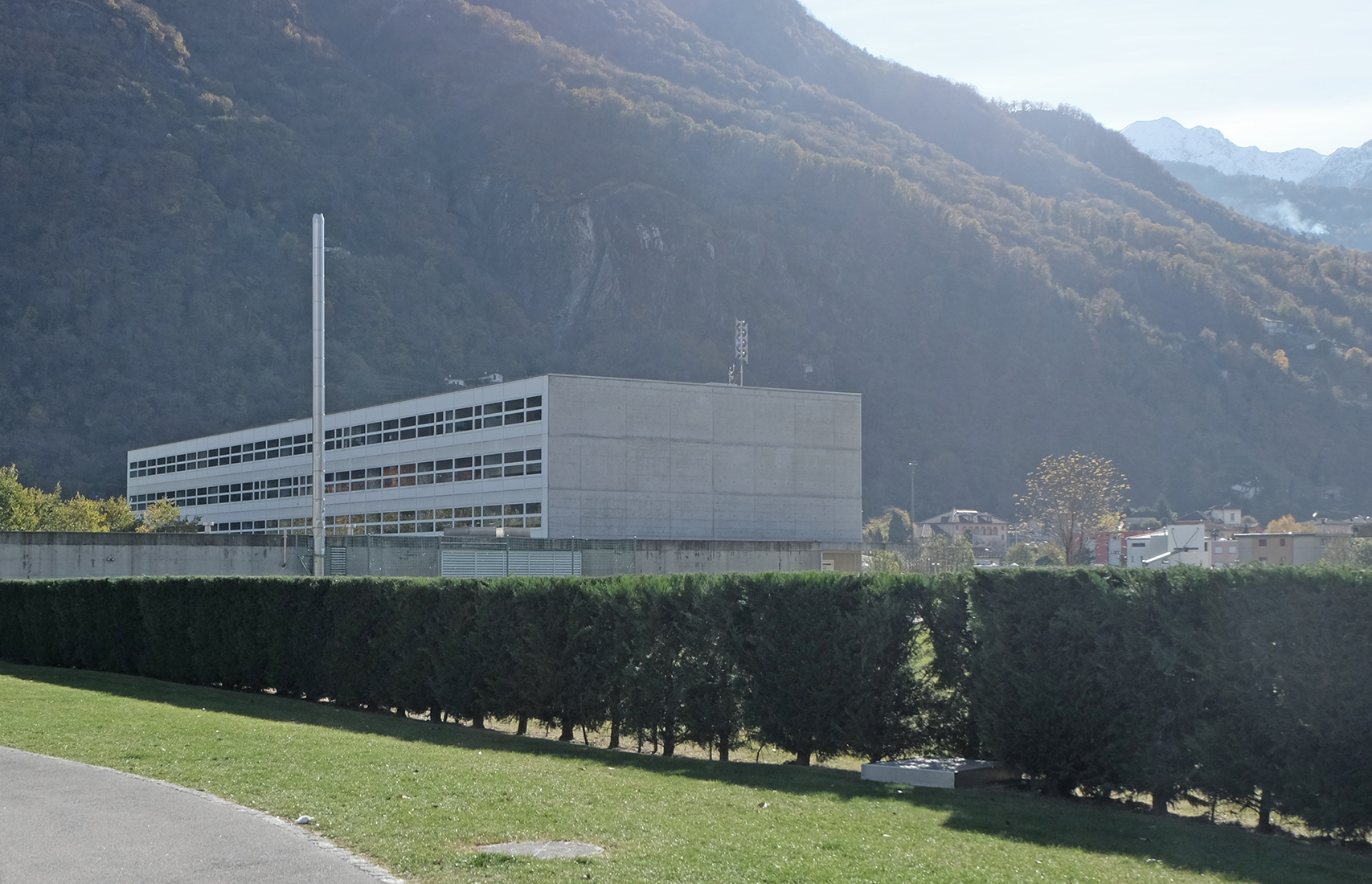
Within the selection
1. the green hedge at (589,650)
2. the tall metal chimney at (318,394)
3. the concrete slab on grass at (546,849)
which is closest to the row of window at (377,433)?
the tall metal chimney at (318,394)

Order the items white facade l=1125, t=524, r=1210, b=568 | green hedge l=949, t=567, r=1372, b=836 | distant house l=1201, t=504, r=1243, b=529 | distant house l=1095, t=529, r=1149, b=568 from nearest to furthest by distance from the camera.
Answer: green hedge l=949, t=567, r=1372, b=836
white facade l=1125, t=524, r=1210, b=568
distant house l=1095, t=529, r=1149, b=568
distant house l=1201, t=504, r=1243, b=529

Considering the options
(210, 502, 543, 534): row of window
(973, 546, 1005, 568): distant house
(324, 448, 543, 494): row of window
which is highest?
(324, 448, 543, 494): row of window

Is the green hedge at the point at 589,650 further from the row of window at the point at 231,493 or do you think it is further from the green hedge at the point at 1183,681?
the row of window at the point at 231,493

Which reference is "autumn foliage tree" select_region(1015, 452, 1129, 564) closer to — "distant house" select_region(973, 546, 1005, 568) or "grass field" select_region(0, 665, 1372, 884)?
"distant house" select_region(973, 546, 1005, 568)

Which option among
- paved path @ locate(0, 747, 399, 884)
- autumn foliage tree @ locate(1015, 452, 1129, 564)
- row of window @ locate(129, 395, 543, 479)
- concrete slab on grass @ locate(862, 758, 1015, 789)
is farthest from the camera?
autumn foliage tree @ locate(1015, 452, 1129, 564)

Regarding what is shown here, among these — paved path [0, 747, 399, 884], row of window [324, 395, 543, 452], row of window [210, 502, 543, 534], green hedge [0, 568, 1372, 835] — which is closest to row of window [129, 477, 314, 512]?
row of window [210, 502, 543, 534]

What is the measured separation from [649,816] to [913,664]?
539 cm

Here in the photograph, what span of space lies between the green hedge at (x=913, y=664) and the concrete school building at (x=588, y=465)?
4300 centimetres

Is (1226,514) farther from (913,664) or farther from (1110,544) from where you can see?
(913,664)

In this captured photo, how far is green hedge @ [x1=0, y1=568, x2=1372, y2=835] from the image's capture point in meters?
11.7

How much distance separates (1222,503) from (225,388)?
147350mm

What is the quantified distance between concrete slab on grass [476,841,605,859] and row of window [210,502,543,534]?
58700 mm

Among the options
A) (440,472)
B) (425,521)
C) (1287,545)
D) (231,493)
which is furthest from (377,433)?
(1287,545)

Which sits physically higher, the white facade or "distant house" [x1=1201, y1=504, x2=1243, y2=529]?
"distant house" [x1=1201, y1=504, x2=1243, y2=529]
